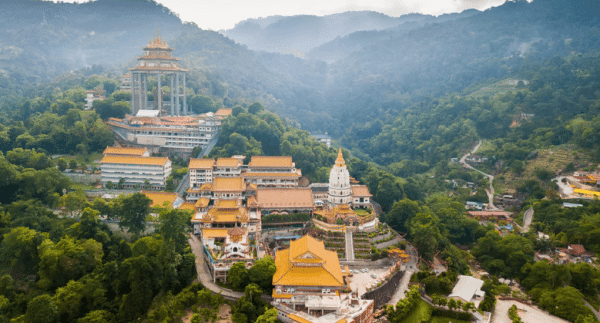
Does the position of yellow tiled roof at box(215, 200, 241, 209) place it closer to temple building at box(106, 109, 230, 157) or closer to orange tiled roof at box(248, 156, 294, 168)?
orange tiled roof at box(248, 156, 294, 168)

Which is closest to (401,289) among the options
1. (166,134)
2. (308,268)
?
(308,268)

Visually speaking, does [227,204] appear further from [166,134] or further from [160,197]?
[166,134]

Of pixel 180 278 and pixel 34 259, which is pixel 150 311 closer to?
pixel 180 278

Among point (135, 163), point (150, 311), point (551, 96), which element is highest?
point (551, 96)

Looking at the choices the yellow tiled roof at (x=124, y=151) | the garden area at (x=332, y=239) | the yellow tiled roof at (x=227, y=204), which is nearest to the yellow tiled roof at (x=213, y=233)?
the yellow tiled roof at (x=227, y=204)

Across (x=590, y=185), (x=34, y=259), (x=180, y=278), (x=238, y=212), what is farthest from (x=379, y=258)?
(x=590, y=185)
